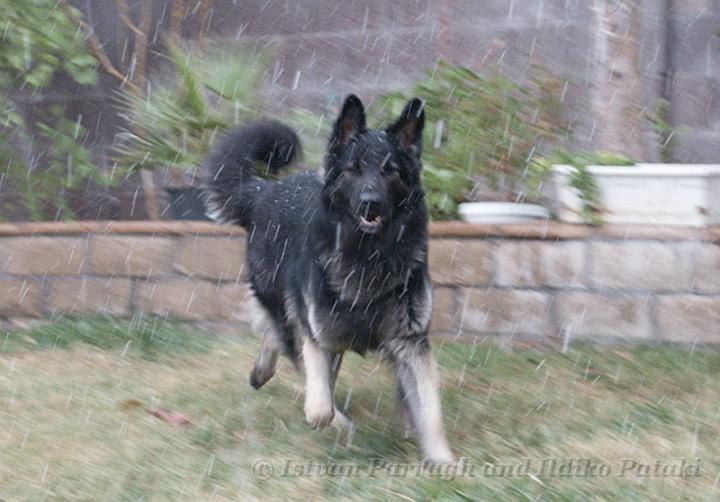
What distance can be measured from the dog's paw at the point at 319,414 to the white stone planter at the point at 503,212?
1805 millimetres

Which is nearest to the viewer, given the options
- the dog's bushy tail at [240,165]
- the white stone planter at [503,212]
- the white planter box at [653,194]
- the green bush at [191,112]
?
the dog's bushy tail at [240,165]

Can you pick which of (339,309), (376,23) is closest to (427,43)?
(376,23)

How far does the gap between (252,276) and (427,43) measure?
8.67 feet

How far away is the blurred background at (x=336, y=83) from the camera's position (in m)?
5.74

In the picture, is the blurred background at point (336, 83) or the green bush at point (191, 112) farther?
the green bush at point (191, 112)

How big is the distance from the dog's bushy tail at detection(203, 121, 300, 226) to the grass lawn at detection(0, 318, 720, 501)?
2.54 feet

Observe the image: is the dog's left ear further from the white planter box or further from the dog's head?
the white planter box

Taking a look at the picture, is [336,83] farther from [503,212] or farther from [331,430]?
[331,430]

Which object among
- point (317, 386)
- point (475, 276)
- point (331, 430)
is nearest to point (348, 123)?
point (317, 386)

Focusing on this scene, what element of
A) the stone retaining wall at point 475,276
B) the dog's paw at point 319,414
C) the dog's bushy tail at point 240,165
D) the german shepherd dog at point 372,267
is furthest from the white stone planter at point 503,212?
the dog's paw at point 319,414

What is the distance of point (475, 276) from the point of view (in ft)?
17.5

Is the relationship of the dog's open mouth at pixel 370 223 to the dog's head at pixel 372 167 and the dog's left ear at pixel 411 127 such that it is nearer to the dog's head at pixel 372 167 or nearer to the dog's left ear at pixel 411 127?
the dog's head at pixel 372 167

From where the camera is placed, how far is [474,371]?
15.8 ft

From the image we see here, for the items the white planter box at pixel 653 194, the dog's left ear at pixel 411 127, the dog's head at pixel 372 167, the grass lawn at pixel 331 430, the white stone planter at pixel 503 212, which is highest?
the dog's left ear at pixel 411 127
